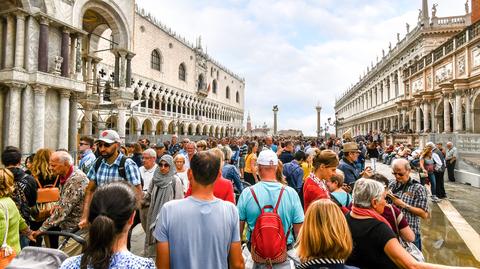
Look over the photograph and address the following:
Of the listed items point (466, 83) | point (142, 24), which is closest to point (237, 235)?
point (466, 83)

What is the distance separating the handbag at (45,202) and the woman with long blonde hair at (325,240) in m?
3.24

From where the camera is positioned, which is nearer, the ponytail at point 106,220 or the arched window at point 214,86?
the ponytail at point 106,220

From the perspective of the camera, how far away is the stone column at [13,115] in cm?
1055

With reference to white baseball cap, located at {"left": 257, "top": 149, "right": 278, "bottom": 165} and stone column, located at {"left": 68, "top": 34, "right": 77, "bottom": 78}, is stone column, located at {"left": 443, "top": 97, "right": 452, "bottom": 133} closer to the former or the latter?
white baseball cap, located at {"left": 257, "top": 149, "right": 278, "bottom": 165}

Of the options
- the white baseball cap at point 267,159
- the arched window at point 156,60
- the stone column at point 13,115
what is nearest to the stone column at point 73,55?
the stone column at point 13,115

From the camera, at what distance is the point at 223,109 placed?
6169 cm

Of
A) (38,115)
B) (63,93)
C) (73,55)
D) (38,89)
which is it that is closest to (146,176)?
(38,115)

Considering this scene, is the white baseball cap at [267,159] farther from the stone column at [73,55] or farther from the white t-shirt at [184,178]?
the stone column at [73,55]

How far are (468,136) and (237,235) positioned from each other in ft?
42.7

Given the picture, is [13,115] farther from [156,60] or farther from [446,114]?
[156,60]

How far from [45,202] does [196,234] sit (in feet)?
8.76

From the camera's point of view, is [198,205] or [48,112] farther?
[48,112]

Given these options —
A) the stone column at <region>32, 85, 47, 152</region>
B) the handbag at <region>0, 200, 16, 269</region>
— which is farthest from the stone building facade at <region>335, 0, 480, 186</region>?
the stone column at <region>32, 85, 47, 152</region>

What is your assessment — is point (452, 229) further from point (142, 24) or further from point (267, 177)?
point (142, 24)
